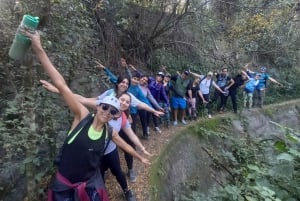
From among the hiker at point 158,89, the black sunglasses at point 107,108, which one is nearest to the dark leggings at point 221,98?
the hiker at point 158,89

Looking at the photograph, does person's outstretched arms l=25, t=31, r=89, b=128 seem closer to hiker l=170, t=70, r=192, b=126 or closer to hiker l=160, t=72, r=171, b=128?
hiker l=160, t=72, r=171, b=128

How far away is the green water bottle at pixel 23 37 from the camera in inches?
124

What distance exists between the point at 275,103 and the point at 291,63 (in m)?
4.31

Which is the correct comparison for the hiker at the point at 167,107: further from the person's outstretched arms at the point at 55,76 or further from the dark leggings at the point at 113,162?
the person's outstretched arms at the point at 55,76

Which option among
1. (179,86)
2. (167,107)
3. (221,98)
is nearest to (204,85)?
(221,98)

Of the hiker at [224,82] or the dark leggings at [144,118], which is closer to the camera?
the dark leggings at [144,118]

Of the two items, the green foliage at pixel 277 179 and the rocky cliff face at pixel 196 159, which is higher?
the green foliage at pixel 277 179

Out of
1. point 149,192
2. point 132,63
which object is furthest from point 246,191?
point 132,63

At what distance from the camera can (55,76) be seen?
3361 mm

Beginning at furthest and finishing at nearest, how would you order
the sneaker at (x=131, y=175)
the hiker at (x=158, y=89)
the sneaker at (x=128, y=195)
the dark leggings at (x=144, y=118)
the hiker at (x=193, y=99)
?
the hiker at (x=193, y=99) → the hiker at (x=158, y=89) → the dark leggings at (x=144, y=118) → the sneaker at (x=131, y=175) → the sneaker at (x=128, y=195)

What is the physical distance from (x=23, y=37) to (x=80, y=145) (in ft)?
3.77

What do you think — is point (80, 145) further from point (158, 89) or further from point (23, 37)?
point (158, 89)

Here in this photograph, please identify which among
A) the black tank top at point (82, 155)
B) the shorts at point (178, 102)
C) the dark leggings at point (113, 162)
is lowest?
the shorts at point (178, 102)

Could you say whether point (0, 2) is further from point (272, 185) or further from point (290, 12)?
point (290, 12)
